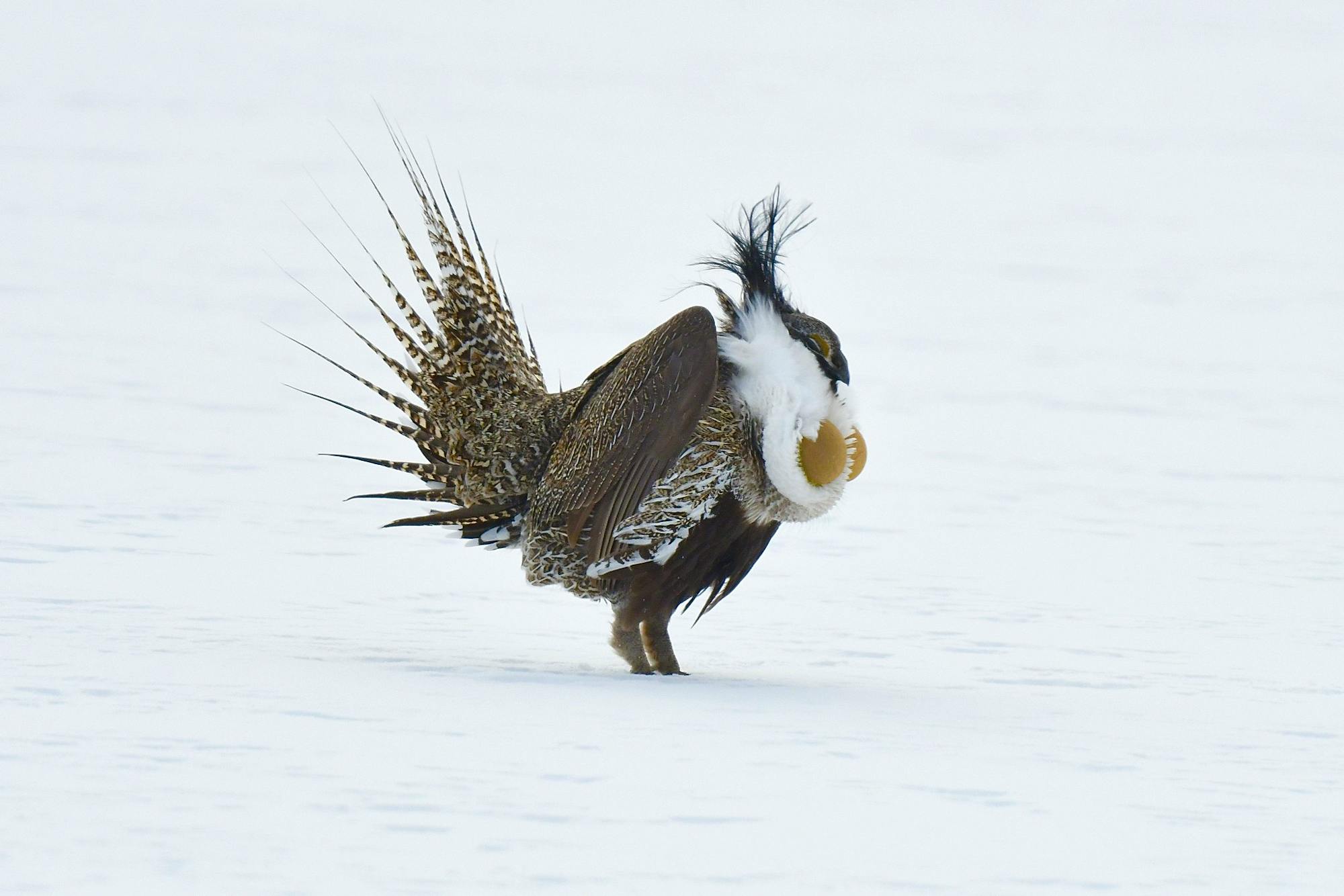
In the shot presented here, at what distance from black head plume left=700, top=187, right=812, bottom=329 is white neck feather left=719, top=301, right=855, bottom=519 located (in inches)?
3.0

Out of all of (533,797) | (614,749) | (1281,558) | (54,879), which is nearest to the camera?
(54,879)

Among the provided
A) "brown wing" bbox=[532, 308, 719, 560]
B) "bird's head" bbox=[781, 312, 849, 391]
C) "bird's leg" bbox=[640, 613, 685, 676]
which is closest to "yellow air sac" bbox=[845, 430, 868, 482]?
"bird's head" bbox=[781, 312, 849, 391]

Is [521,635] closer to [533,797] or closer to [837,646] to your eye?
[837,646]

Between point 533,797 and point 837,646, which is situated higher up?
point 837,646

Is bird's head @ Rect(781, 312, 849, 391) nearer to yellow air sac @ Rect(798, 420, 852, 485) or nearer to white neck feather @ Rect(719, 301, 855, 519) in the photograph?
white neck feather @ Rect(719, 301, 855, 519)

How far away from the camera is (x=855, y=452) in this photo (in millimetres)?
6281

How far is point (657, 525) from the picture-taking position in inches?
241

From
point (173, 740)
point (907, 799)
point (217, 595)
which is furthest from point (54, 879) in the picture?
point (217, 595)

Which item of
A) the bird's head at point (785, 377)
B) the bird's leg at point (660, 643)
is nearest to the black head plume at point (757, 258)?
the bird's head at point (785, 377)

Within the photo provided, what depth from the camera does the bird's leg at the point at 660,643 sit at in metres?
6.36

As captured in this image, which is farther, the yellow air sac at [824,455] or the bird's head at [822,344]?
the bird's head at [822,344]

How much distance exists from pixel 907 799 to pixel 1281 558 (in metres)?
4.52

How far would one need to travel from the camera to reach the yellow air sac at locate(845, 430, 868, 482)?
20.5ft

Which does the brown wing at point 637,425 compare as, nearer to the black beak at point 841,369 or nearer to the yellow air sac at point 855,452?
the black beak at point 841,369
